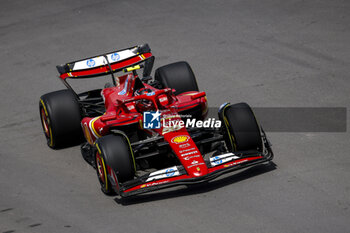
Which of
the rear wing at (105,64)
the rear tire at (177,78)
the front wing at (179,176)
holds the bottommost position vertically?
the front wing at (179,176)

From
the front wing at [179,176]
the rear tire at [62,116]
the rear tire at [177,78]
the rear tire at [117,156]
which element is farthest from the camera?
the rear tire at [177,78]

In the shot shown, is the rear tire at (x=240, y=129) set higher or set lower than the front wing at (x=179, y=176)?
higher

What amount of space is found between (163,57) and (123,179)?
24.2ft

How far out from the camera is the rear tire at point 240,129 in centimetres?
992

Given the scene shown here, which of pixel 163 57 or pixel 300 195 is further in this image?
pixel 163 57

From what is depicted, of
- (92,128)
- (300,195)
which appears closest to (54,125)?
(92,128)

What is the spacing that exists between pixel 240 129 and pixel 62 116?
325cm

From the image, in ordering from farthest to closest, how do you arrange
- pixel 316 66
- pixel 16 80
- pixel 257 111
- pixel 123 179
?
pixel 16 80 → pixel 316 66 → pixel 257 111 → pixel 123 179

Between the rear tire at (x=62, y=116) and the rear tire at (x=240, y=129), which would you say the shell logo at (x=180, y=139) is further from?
the rear tire at (x=62, y=116)

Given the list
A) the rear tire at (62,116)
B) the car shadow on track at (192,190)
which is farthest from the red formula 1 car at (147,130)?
the car shadow on track at (192,190)

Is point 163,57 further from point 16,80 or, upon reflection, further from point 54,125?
point 54,125

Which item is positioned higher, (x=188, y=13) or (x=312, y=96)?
(x=188, y=13)

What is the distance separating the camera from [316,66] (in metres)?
14.6

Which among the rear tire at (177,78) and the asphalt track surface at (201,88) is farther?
the rear tire at (177,78)
